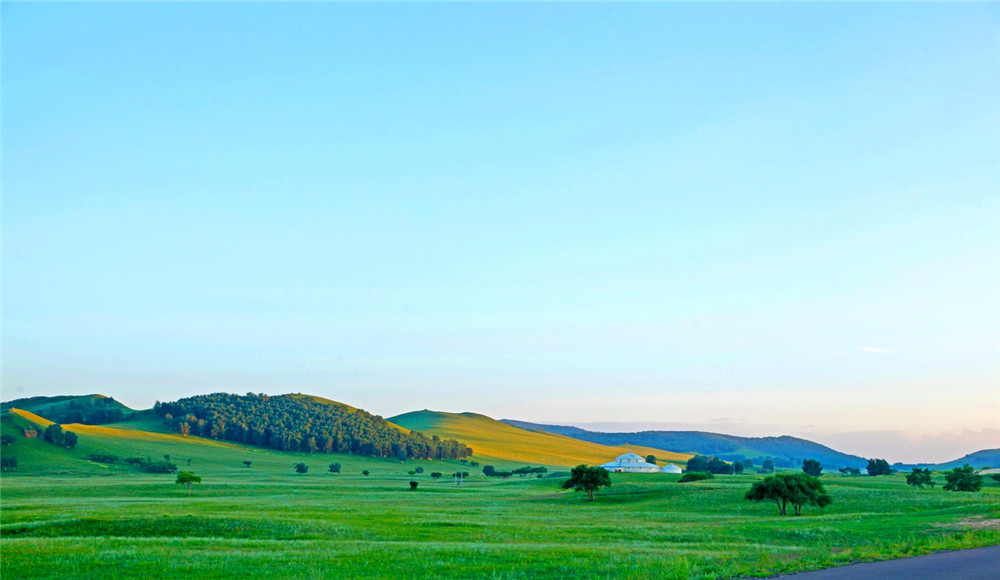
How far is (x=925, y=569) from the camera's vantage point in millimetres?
22688

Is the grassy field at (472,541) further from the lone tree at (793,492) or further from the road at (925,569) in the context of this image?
the lone tree at (793,492)

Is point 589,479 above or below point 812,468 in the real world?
below

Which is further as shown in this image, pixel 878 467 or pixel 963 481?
pixel 878 467

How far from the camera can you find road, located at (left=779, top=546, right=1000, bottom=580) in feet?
69.8

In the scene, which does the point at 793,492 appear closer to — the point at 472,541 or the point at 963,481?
the point at 472,541

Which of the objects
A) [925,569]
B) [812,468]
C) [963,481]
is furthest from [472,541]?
[812,468]

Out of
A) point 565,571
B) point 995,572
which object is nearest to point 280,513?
point 565,571

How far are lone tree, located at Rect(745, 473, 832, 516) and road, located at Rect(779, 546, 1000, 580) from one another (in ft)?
154

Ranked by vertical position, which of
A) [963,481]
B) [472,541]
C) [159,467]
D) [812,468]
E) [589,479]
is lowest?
[159,467]

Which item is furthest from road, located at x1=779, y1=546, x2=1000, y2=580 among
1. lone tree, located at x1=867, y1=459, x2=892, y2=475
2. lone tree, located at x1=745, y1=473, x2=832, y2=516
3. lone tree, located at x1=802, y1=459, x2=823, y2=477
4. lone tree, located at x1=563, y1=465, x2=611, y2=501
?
lone tree, located at x1=867, y1=459, x2=892, y2=475

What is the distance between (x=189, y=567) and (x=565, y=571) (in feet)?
41.7

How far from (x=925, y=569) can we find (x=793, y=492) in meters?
51.7

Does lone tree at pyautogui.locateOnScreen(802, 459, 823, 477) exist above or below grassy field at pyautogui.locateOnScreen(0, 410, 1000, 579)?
above

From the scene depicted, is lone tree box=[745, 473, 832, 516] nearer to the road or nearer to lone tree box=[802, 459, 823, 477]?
the road
